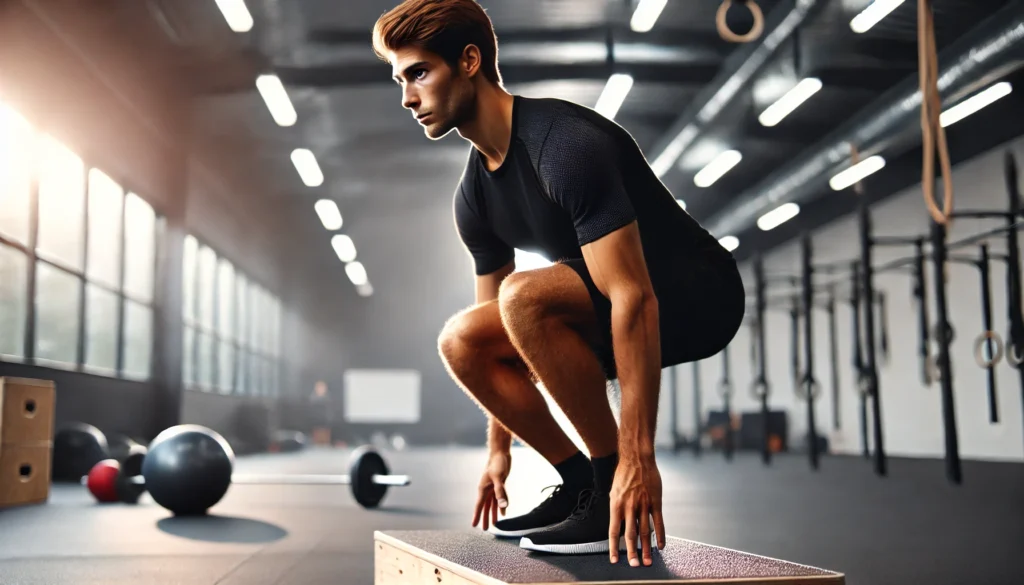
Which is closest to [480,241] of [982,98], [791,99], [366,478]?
[366,478]

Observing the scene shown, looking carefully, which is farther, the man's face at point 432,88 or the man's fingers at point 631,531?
the man's face at point 432,88

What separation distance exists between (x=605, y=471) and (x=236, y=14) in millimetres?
5082

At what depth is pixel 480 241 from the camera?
6.31 ft

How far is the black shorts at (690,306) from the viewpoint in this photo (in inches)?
65.5

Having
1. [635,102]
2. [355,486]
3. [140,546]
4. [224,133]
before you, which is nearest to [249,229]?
[224,133]

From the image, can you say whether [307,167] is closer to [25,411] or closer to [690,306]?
[25,411]

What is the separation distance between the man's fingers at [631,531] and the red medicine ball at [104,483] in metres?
3.55

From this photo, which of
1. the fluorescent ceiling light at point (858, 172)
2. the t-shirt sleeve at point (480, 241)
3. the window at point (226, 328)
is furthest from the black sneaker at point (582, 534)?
the window at point (226, 328)

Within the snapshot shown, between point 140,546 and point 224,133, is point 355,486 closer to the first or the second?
point 140,546

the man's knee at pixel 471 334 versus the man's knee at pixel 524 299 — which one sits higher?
the man's knee at pixel 524 299

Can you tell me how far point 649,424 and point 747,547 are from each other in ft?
4.66

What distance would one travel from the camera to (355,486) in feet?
12.9

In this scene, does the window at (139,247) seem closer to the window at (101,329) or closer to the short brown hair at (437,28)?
the window at (101,329)

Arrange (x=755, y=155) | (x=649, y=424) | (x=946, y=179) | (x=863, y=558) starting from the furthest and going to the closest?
(x=755, y=155), (x=863, y=558), (x=946, y=179), (x=649, y=424)
